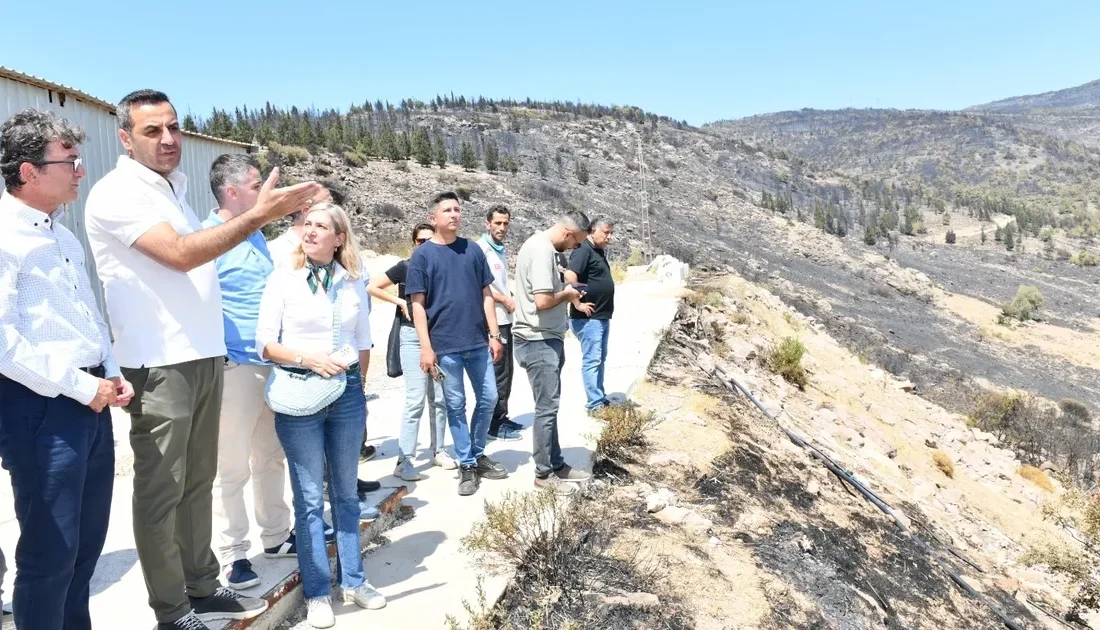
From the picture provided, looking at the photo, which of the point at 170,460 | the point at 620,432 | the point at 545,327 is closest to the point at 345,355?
the point at 170,460

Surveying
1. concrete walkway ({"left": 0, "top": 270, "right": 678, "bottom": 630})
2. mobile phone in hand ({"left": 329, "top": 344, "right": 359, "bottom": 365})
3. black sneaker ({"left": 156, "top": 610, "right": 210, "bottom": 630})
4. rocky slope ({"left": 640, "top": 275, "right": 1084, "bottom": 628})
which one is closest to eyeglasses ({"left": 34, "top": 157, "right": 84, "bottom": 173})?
mobile phone in hand ({"left": 329, "top": 344, "right": 359, "bottom": 365})

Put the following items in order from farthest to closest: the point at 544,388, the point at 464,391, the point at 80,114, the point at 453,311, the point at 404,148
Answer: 1. the point at 404,148
2. the point at 80,114
3. the point at 544,388
4. the point at 464,391
5. the point at 453,311

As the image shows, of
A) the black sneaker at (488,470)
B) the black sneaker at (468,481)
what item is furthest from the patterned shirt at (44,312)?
the black sneaker at (488,470)

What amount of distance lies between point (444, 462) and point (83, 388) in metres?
3.05

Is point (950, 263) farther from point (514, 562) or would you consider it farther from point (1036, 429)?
point (514, 562)

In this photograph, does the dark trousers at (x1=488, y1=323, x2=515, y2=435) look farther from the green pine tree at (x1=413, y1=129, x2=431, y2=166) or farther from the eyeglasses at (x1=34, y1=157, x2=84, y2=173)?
the green pine tree at (x1=413, y1=129, x2=431, y2=166)

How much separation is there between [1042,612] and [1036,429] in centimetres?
950

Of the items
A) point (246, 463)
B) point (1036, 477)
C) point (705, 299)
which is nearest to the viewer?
point (246, 463)

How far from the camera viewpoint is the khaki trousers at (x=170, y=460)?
2439 millimetres

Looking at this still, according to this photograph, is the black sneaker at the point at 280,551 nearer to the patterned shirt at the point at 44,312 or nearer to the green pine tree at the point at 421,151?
the patterned shirt at the point at 44,312

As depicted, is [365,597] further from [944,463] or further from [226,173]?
[944,463]

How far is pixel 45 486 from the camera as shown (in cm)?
210

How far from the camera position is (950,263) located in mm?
48500

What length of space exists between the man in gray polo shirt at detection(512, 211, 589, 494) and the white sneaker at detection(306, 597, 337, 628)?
176 centimetres
